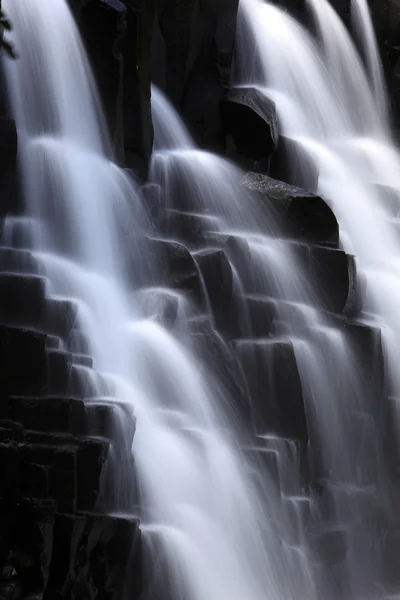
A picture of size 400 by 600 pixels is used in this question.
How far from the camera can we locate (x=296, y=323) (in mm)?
18125

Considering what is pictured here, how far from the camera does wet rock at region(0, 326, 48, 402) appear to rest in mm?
11852

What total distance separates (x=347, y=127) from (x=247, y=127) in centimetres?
720

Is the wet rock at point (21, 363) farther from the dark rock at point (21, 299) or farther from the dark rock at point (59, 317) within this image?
the dark rock at point (59, 317)

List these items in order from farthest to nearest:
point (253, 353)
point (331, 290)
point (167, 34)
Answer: point (167, 34) < point (331, 290) < point (253, 353)

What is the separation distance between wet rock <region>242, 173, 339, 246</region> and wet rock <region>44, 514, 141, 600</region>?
30.1 ft

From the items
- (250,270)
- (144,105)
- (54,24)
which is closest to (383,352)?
(250,270)

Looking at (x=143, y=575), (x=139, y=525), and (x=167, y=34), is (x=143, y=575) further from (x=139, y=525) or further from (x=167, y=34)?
(x=167, y=34)

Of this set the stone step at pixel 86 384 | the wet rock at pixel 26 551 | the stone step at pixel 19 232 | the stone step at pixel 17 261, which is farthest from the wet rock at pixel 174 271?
the wet rock at pixel 26 551

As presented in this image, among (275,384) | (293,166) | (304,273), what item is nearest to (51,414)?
(275,384)

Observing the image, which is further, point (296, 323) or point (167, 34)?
point (167, 34)

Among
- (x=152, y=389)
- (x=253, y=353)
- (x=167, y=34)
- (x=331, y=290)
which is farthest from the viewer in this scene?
(x=167, y=34)

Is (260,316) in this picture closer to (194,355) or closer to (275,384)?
(275,384)

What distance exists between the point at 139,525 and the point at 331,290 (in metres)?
8.22

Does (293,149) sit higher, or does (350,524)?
(293,149)
